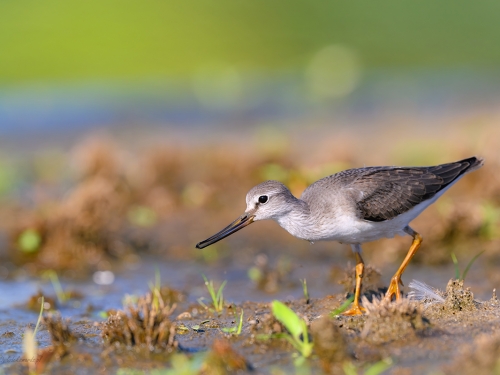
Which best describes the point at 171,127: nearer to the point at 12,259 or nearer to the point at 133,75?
the point at 133,75

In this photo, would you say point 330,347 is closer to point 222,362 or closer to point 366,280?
point 222,362

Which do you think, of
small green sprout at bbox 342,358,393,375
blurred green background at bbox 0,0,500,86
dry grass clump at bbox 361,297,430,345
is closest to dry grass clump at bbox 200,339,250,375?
small green sprout at bbox 342,358,393,375

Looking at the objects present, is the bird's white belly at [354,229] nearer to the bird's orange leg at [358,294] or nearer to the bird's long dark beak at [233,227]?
the bird's orange leg at [358,294]

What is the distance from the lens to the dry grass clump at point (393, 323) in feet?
15.6

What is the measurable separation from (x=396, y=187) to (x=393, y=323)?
179 centimetres

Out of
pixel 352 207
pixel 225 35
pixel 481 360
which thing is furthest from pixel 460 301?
pixel 225 35

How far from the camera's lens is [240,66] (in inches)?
958

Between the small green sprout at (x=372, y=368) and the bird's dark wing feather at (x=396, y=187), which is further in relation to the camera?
the bird's dark wing feather at (x=396, y=187)

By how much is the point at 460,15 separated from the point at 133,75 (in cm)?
1429

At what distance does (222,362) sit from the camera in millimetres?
4316

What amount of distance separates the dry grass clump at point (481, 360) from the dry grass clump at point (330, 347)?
653 mm

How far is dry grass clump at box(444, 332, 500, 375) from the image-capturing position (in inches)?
157

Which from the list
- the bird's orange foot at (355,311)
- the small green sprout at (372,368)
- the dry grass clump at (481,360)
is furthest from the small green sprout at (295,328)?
the bird's orange foot at (355,311)

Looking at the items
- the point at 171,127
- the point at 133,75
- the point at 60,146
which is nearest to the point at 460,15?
the point at 133,75
